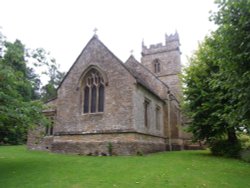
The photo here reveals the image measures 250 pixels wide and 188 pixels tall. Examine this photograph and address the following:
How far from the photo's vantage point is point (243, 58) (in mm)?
8734

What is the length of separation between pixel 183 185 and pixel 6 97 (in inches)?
324

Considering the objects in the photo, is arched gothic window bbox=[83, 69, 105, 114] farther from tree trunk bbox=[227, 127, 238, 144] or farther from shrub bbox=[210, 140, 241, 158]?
tree trunk bbox=[227, 127, 238, 144]

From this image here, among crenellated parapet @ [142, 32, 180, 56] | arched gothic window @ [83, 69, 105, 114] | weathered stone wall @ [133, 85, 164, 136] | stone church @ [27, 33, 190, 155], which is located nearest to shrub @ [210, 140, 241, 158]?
stone church @ [27, 33, 190, 155]

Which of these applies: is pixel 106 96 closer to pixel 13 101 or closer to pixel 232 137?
pixel 13 101

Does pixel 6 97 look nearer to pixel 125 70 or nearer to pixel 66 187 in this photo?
pixel 66 187

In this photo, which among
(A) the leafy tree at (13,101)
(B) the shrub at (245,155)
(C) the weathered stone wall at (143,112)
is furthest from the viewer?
(C) the weathered stone wall at (143,112)

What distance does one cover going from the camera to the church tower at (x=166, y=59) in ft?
117

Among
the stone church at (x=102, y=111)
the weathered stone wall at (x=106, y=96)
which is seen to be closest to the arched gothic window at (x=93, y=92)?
the stone church at (x=102, y=111)

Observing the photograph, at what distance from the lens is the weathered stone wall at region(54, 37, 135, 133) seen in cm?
1788

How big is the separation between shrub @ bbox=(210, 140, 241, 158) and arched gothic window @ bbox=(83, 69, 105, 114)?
31.2 ft

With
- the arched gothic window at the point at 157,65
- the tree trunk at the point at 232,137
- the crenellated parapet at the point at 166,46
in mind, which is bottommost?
the tree trunk at the point at 232,137

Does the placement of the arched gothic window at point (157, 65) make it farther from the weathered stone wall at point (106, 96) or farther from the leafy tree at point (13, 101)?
the leafy tree at point (13, 101)

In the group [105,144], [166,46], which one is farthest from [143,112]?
[166,46]

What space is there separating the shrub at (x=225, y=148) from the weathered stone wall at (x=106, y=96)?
736cm
